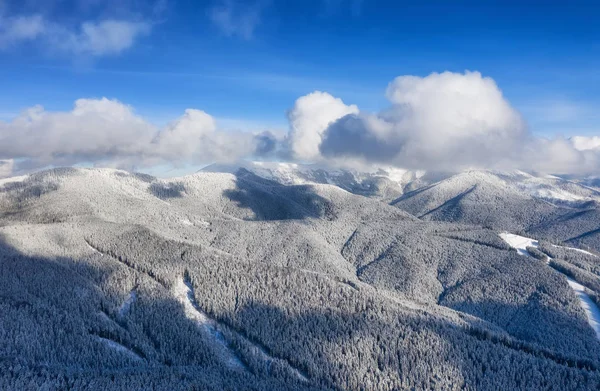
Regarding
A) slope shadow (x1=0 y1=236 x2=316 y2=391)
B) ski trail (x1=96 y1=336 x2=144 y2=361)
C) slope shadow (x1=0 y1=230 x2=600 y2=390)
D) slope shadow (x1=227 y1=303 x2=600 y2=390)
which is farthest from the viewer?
ski trail (x1=96 y1=336 x2=144 y2=361)

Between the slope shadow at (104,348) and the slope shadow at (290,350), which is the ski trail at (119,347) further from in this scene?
the slope shadow at (290,350)

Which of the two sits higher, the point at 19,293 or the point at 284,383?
the point at 19,293

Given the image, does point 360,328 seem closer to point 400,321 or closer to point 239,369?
point 400,321

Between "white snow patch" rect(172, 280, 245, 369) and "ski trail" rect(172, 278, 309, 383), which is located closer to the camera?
"ski trail" rect(172, 278, 309, 383)

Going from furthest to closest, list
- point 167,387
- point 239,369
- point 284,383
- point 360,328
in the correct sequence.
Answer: point 360,328, point 239,369, point 284,383, point 167,387

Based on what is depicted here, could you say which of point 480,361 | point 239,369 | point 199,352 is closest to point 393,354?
point 480,361

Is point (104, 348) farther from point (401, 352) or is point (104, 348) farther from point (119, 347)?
point (401, 352)

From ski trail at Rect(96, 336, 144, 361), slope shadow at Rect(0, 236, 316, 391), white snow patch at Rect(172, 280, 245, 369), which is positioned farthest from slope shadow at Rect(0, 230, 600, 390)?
white snow patch at Rect(172, 280, 245, 369)

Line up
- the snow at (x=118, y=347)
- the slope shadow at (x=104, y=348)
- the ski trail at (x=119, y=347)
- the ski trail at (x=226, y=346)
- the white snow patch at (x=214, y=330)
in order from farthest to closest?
the white snow patch at (x=214, y=330), the snow at (x=118, y=347), the ski trail at (x=119, y=347), the ski trail at (x=226, y=346), the slope shadow at (x=104, y=348)

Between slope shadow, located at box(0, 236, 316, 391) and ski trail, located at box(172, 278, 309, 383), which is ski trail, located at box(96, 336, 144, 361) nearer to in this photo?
slope shadow, located at box(0, 236, 316, 391)

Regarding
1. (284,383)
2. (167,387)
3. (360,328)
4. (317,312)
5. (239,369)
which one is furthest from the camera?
(317,312)


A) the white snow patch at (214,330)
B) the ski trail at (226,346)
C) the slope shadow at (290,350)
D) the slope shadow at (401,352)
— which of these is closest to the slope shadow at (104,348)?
the slope shadow at (290,350)
